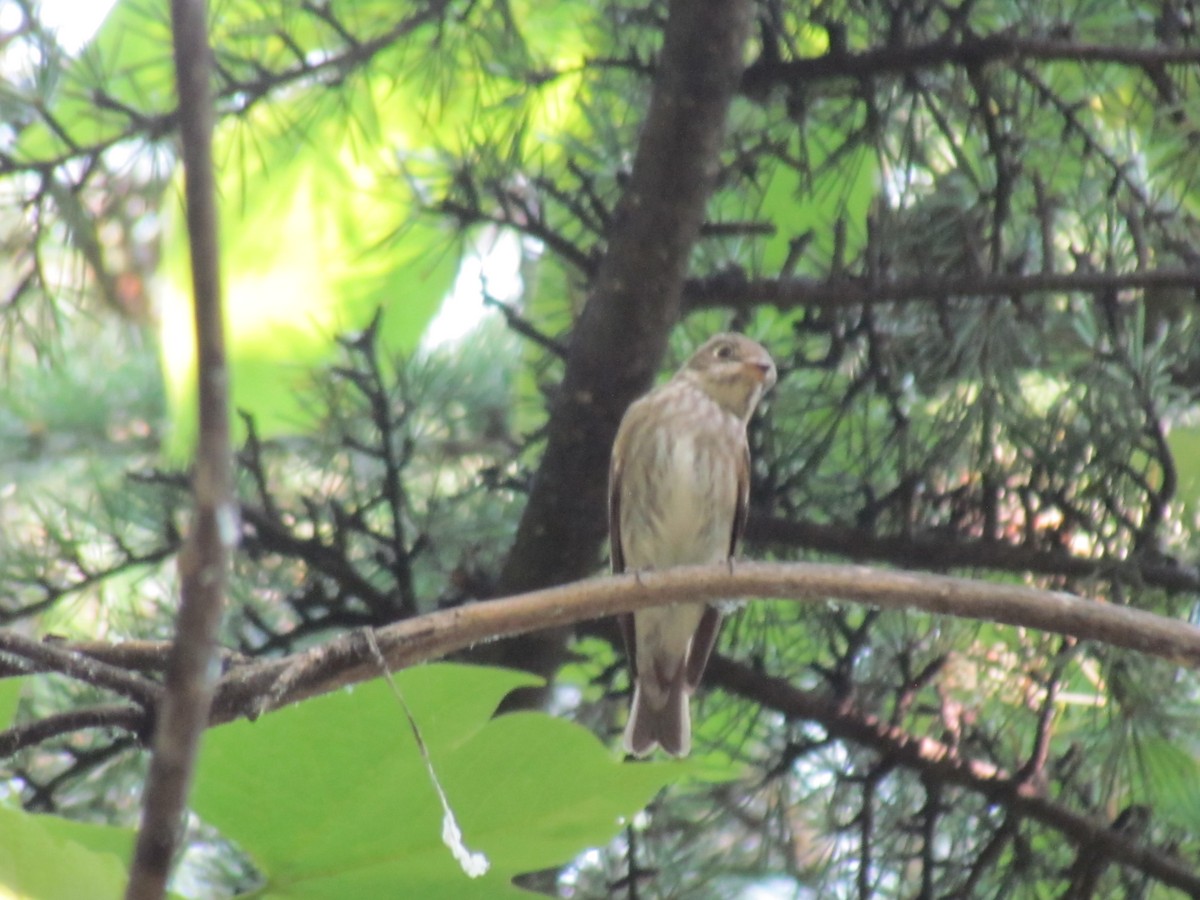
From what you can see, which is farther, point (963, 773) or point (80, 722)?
point (963, 773)

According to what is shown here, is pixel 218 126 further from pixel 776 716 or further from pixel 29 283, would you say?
pixel 776 716

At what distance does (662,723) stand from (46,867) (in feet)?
4.94

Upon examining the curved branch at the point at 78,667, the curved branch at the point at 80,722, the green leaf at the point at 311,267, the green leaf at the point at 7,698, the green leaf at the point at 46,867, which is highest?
the green leaf at the point at 311,267

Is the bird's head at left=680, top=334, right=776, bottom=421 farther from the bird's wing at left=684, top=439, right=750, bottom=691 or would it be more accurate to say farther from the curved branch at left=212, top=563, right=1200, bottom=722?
the curved branch at left=212, top=563, right=1200, bottom=722

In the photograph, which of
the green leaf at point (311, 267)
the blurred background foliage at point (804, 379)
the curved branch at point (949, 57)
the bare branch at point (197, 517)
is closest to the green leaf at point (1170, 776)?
the blurred background foliage at point (804, 379)

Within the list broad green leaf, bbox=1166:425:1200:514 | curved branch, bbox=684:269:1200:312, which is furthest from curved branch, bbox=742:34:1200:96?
broad green leaf, bbox=1166:425:1200:514

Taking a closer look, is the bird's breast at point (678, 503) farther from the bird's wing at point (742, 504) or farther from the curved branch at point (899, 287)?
the curved branch at point (899, 287)

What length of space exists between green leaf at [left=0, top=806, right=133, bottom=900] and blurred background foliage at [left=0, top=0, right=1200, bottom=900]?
1.18 metres

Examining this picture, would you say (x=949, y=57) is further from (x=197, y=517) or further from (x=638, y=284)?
(x=197, y=517)

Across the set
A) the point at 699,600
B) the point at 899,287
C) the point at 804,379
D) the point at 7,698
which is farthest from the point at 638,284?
the point at 7,698

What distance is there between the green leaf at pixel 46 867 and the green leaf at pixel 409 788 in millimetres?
92

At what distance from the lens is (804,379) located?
239cm

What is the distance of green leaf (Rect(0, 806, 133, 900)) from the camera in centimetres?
75

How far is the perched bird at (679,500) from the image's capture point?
7.27ft
